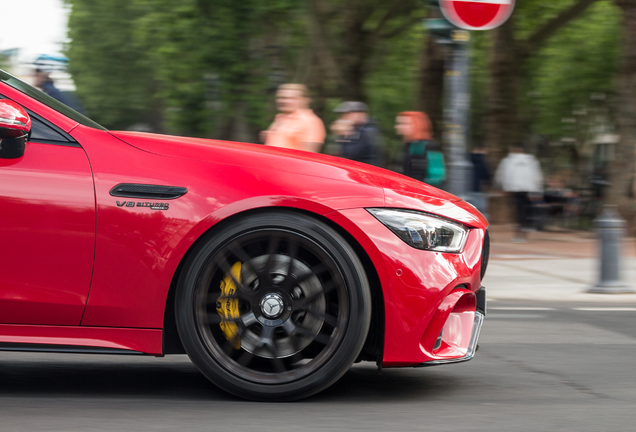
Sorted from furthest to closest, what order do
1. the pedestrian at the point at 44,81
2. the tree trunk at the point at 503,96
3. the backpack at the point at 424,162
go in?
the tree trunk at the point at 503,96 < the backpack at the point at 424,162 < the pedestrian at the point at 44,81

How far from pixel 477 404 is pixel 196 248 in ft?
4.78

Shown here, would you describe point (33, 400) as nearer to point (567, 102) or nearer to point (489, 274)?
point (489, 274)

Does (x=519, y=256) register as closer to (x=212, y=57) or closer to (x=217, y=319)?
(x=212, y=57)

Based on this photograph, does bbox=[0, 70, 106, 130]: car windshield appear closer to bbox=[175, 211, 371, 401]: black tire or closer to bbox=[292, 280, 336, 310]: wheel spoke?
bbox=[175, 211, 371, 401]: black tire

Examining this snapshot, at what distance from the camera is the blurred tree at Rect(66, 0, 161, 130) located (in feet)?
120

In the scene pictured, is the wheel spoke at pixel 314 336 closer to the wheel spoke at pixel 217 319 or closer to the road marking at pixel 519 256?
the wheel spoke at pixel 217 319

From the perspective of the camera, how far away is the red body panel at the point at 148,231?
3.76m

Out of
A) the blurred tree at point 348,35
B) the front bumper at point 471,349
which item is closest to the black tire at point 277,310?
the front bumper at point 471,349

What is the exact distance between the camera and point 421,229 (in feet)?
12.9

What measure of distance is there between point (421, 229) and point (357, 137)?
5.56 meters

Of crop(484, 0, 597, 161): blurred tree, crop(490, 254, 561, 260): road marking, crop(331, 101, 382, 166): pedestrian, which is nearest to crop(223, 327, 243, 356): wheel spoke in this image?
crop(331, 101, 382, 166): pedestrian

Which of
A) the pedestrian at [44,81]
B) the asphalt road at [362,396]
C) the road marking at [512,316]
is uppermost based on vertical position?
the pedestrian at [44,81]

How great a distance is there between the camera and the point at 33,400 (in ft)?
13.3

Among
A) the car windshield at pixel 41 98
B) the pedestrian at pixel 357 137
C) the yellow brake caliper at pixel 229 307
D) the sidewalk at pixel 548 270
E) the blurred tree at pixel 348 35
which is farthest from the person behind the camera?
the blurred tree at pixel 348 35
